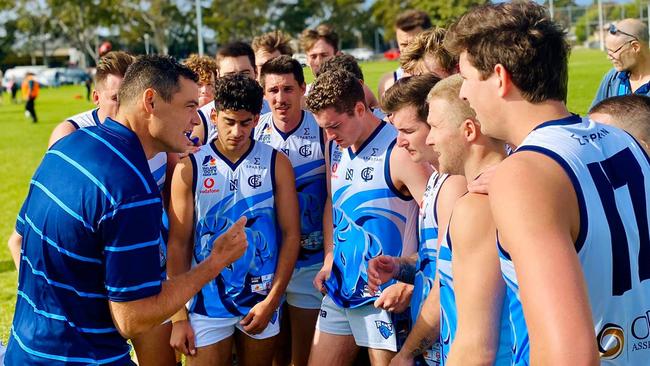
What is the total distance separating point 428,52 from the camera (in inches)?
201

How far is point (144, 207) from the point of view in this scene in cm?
285

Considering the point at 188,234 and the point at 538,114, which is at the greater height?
the point at 538,114

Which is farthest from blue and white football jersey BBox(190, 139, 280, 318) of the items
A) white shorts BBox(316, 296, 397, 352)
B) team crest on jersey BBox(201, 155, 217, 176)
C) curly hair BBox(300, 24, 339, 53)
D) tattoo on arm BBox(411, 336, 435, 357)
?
Result: curly hair BBox(300, 24, 339, 53)

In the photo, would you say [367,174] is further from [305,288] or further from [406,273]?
[305,288]

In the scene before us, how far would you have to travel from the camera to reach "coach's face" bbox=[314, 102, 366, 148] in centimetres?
442

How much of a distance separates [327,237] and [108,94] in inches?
70.0

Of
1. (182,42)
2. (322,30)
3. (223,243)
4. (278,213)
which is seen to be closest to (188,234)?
(278,213)

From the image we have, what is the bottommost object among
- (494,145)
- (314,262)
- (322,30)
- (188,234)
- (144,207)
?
(314,262)

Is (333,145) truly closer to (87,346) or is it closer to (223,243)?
(223,243)

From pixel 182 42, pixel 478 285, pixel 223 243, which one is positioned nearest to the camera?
pixel 478 285

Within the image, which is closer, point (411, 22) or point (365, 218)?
point (365, 218)

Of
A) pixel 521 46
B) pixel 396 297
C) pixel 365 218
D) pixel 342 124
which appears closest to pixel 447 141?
pixel 521 46

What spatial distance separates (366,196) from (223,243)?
1.25 metres

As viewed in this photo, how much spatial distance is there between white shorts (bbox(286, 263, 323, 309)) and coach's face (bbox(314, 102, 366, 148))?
1132mm
